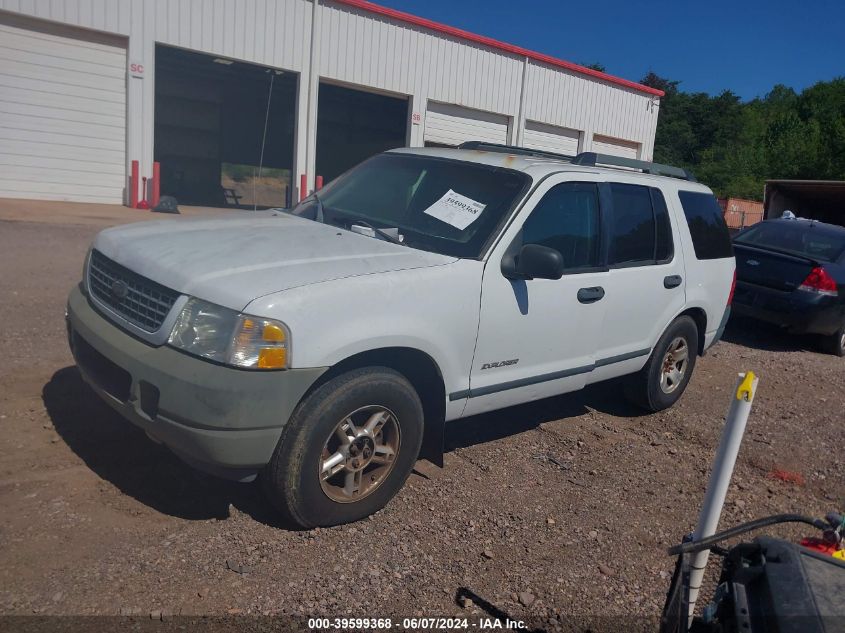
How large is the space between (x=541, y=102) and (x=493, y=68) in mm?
2143

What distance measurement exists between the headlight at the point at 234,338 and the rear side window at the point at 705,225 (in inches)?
150

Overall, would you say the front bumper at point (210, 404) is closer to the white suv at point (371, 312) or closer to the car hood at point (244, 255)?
the white suv at point (371, 312)

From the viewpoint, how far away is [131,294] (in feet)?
11.4

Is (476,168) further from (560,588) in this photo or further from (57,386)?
(57,386)

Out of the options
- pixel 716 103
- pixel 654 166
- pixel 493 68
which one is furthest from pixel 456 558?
pixel 716 103

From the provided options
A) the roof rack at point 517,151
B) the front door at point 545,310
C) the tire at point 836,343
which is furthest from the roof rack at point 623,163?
the tire at point 836,343

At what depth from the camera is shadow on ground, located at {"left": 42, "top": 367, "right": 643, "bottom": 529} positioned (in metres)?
3.61

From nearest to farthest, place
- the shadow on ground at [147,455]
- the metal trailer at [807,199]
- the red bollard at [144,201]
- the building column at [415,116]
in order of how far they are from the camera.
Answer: the shadow on ground at [147,455] < the red bollard at [144,201] < the metal trailer at [807,199] < the building column at [415,116]

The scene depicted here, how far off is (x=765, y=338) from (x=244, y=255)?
8046mm

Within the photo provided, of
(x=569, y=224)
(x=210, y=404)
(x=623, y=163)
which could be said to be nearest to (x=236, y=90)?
(x=623, y=163)

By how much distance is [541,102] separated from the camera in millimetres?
22047

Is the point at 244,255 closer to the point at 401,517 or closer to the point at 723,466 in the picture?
the point at 401,517

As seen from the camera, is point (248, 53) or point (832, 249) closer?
point (832, 249)

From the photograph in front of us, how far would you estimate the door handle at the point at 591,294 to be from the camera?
4500 mm
